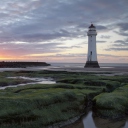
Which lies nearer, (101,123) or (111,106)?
(101,123)

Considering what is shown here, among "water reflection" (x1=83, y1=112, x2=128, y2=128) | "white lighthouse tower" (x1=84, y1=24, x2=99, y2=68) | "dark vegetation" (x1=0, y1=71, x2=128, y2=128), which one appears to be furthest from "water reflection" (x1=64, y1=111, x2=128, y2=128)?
"white lighthouse tower" (x1=84, y1=24, x2=99, y2=68)

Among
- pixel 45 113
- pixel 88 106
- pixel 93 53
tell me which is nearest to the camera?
pixel 45 113

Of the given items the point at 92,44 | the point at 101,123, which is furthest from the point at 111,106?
the point at 92,44

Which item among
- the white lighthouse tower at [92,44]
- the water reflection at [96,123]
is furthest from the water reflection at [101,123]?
the white lighthouse tower at [92,44]

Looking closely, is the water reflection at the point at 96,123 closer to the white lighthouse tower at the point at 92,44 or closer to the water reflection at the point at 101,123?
the water reflection at the point at 101,123

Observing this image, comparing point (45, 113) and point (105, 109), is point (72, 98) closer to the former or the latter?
point (105, 109)

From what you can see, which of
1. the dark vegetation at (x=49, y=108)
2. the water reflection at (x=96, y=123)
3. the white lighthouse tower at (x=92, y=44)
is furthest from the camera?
the white lighthouse tower at (x=92, y=44)

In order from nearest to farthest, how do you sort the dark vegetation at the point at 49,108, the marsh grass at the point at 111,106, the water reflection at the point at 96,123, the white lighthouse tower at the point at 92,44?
the dark vegetation at the point at 49,108, the water reflection at the point at 96,123, the marsh grass at the point at 111,106, the white lighthouse tower at the point at 92,44

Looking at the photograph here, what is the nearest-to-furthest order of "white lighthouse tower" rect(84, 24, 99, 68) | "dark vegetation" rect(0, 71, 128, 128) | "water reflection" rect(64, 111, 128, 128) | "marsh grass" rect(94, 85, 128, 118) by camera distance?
"dark vegetation" rect(0, 71, 128, 128)
"water reflection" rect(64, 111, 128, 128)
"marsh grass" rect(94, 85, 128, 118)
"white lighthouse tower" rect(84, 24, 99, 68)

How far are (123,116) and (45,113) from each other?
22.0 ft

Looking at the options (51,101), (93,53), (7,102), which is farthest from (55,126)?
(93,53)

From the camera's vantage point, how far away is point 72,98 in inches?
771

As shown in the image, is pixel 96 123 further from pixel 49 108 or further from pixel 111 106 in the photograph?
pixel 49 108

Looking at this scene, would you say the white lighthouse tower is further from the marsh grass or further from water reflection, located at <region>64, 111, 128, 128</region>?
water reflection, located at <region>64, 111, 128, 128</region>
